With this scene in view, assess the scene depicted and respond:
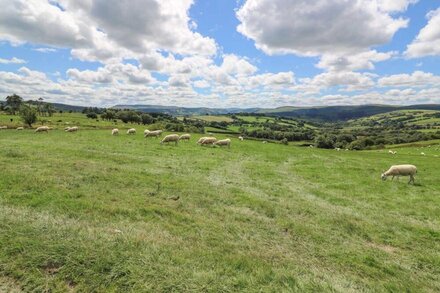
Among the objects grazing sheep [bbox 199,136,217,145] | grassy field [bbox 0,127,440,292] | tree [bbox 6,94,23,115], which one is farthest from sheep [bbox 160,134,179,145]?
tree [bbox 6,94,23,115]

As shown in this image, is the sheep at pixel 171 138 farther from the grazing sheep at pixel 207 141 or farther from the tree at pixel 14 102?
the tree at pixel 14 102

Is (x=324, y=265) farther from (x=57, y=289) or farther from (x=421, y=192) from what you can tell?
(x=421, y=192)

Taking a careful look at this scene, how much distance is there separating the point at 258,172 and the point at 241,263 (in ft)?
65.7

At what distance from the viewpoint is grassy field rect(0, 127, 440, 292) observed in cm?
794

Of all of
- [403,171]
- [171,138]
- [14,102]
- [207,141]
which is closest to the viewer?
[403,171]

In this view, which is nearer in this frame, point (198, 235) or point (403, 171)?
point (198, 235)

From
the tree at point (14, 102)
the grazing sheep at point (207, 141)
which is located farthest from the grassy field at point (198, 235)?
the tree at point (14, 102)

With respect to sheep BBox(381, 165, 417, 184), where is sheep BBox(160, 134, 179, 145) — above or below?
above

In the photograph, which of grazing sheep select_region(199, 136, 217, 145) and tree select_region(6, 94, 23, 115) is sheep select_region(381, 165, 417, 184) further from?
tree select_region(6, 94, 23, 115)

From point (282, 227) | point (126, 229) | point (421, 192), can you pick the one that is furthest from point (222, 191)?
point (421, 192)

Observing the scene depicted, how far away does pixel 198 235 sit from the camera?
11.3 m

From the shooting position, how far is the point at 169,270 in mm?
8133

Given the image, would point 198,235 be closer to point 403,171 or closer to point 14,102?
point 403,171

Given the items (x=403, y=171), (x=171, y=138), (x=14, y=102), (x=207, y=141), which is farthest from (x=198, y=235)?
(x=14, y=102)
